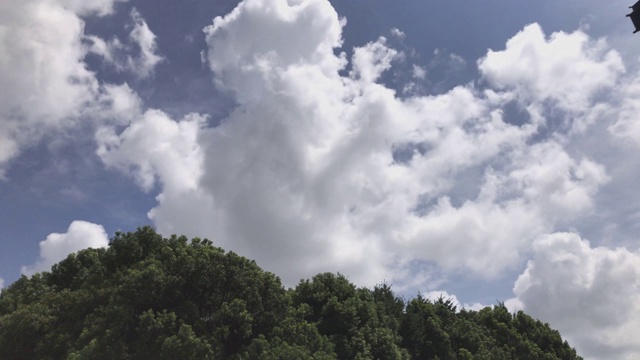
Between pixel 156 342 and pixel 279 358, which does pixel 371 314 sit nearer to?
pixel 279 358

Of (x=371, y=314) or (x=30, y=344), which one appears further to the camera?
(x=371, y=314)

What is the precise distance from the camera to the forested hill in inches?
1107

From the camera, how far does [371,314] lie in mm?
38375

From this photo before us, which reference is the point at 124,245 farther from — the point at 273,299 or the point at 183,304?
the point at 273,299

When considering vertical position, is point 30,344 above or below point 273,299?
below

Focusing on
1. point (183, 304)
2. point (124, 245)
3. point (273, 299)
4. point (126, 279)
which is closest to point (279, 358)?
point (273, 299)

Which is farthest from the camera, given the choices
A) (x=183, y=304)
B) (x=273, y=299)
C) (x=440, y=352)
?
(x=440, y=352)

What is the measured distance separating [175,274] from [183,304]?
2.13m

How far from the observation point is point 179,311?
2928 cm

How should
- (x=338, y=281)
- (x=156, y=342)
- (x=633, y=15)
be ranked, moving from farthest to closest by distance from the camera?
(x=338, y=281) → (x=156, y=342) → (x=633, y=15)

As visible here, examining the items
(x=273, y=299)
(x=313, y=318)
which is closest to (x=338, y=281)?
(x=313, y=318)

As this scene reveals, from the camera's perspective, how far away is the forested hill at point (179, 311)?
92.3 ft

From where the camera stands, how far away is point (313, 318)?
127 feet

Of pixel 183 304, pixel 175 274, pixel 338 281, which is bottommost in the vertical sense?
pixel 183 304
